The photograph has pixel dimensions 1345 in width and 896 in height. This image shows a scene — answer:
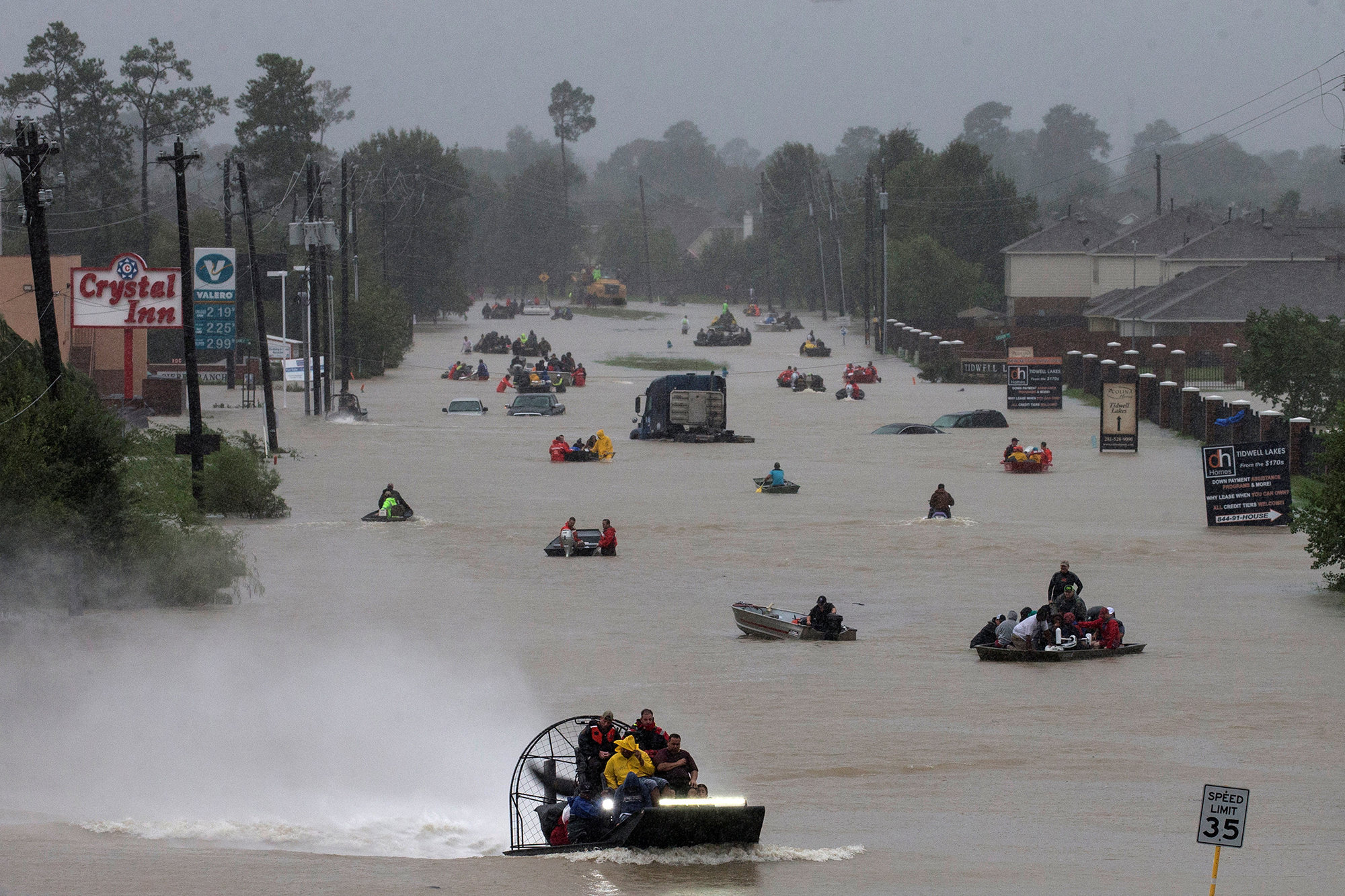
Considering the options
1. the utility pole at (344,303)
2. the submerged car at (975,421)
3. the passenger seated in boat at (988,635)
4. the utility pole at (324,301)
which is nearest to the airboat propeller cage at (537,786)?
the passenger seated in boat at (988,635)

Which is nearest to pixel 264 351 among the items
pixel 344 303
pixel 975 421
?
pixel 344 303

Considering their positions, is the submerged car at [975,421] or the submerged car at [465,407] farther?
the submerged car at [465,407]

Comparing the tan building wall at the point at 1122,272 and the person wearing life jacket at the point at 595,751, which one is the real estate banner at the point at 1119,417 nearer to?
the person wearing life jacket at the point at 595,751

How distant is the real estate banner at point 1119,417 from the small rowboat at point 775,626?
29278 millimetres

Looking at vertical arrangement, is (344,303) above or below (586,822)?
above

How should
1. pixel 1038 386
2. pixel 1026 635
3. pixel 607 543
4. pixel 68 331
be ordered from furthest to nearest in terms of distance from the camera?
pixel 1038 386, pixel 68 331, pixel 607 543, pixel 1026 635

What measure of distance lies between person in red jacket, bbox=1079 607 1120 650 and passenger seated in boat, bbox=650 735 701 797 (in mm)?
11230

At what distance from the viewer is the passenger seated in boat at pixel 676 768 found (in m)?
14.1

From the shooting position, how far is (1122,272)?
10850 centimetres

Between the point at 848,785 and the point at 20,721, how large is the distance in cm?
1011

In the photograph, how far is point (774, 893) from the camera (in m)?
12.9

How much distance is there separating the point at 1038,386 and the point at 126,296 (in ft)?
125

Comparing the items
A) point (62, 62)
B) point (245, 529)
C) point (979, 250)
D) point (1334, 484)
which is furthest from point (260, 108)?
point (1334, 484)

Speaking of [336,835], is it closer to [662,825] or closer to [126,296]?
[662,825]
